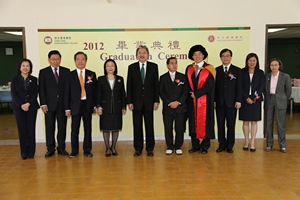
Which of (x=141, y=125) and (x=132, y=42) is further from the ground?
(x=132, y=42)

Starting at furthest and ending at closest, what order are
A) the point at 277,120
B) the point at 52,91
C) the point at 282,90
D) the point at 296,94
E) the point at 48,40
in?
the point at 296,94 < the point at 48,40 < the point at 277,120 < the point at 282,90 < the point at 52,91

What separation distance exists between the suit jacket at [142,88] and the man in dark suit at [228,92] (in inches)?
39.6

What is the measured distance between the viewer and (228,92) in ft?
14.6

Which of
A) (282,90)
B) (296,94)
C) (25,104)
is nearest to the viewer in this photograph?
(25,104)

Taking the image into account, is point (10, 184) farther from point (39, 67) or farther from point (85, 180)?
point (39, 67)

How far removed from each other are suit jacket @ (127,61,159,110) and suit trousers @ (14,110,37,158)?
1.53 metres

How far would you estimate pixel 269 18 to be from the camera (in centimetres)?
545

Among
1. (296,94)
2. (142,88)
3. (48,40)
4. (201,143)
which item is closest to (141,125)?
(142,88)

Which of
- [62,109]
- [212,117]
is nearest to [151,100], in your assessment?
[212,117]

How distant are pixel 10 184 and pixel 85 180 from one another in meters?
0.87

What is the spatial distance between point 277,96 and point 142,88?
2.12m

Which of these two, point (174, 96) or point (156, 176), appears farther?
point (174, 96)

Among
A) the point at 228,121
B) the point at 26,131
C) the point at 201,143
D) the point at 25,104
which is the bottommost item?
the point at 201,143

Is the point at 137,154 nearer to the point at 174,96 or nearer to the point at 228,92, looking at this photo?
the point at 174,96
